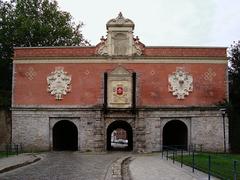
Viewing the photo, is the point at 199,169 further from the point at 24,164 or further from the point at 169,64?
the point at 169,64

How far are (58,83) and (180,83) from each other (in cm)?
987

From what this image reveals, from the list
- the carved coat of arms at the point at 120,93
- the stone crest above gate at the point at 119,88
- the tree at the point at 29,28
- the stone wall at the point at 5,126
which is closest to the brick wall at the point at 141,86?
the stone crest above gate at the point at 119,88

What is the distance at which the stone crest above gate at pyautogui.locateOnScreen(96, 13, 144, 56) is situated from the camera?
122 feet

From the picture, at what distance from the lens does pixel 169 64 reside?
122 feet

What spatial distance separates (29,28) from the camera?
46812 millimetres

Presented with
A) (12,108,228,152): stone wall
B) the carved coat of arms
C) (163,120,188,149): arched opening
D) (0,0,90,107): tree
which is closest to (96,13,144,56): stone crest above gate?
the carved coat of arms

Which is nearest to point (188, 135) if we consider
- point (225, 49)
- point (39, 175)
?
point (225, 49)

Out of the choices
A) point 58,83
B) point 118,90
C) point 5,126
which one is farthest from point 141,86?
point 5,126

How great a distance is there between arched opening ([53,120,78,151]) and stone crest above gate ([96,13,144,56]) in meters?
7.70

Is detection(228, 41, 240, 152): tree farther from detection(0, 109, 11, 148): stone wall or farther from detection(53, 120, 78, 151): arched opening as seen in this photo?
detection(0, 109, 11, 148): stone wall

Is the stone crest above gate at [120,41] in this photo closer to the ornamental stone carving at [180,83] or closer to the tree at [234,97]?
the ornamental stone carving at [180,83]

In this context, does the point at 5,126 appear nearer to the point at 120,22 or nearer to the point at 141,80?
the point at 141,80

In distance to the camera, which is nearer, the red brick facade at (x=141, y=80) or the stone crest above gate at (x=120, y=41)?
the red brick facade at (x=141, y=80)

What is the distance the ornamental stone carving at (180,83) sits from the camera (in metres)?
37.0
